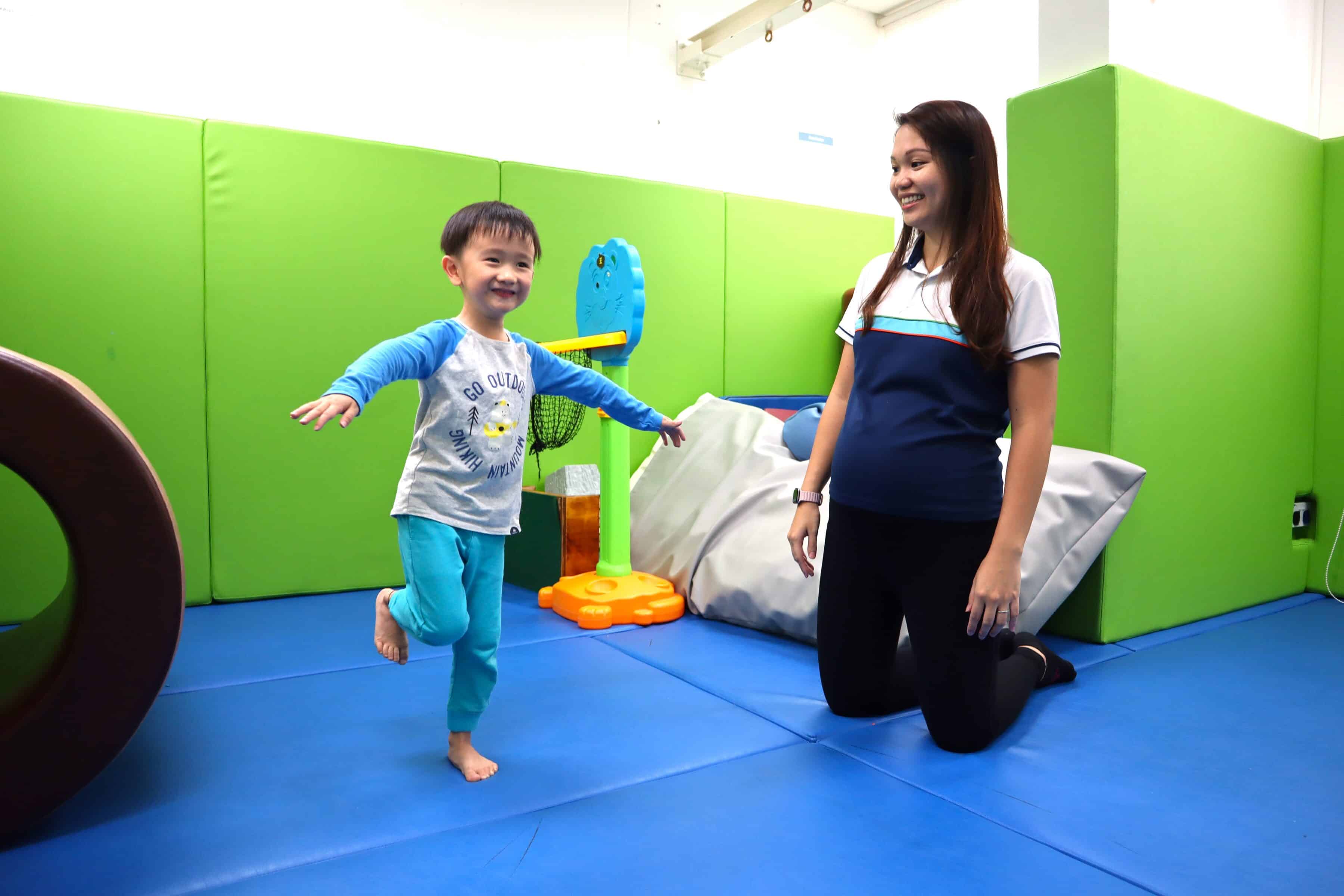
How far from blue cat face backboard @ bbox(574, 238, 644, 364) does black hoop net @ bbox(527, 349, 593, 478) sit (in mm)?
249

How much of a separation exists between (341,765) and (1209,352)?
115 inches

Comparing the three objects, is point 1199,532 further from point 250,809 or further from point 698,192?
point 250,809

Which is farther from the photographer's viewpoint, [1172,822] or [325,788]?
[325,788]

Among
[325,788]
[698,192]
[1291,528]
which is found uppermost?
[698,192]

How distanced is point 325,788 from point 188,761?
14.2 inches

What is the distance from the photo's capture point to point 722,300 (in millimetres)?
4484

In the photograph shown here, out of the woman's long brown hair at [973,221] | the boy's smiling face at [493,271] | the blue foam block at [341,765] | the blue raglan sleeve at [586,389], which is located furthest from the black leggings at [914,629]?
the boy's smiling face at [493,271]

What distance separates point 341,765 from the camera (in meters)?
1.87

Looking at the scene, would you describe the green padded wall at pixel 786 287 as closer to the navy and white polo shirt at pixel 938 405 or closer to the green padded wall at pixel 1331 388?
the green padded wall at pixel 1331 388

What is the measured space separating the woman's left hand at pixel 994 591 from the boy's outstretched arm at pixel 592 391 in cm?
71

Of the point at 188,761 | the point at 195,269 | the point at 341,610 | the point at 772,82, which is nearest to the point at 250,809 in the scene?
the point at 188,761

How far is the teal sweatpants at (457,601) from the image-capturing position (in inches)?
68.1

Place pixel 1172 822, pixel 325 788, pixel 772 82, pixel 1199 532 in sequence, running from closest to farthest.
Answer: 1. pixel 1172 822
2. pixel 325 788
3. pixel 1199 532
4. pixel 772 82

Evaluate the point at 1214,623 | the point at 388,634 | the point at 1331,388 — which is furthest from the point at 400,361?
the point at 1331,388
